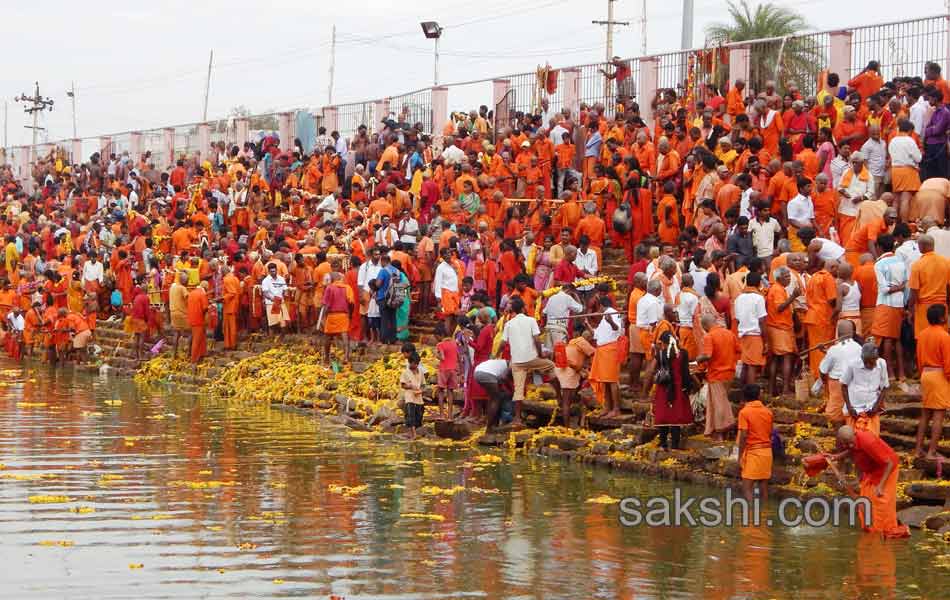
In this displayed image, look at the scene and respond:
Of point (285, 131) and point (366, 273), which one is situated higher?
point (285, 131)

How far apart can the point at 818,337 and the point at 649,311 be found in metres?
2.12

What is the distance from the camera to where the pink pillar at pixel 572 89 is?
101ft

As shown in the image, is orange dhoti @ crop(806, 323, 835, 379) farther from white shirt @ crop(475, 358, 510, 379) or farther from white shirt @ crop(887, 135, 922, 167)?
white shirt @ crop(475, 358, 510, 379)

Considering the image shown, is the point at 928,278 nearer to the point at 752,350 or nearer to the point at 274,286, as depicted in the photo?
the point at 752,350

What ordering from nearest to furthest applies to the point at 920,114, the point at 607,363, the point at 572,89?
the point at 607,363, the point at 920,114, the point at 572,89

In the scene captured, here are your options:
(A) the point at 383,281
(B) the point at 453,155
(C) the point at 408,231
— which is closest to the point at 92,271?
(B) the point at 453,155

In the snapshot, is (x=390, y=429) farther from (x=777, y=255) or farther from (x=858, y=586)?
(x=858, y=586)

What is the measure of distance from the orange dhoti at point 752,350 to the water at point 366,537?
1.82m

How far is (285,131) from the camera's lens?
44219 mm

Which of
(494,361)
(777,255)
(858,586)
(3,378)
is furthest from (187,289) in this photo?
(858,586)

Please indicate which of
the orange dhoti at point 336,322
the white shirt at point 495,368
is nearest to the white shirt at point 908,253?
the white shirt at point 495,368

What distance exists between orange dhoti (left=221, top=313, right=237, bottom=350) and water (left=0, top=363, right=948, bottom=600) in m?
8.55

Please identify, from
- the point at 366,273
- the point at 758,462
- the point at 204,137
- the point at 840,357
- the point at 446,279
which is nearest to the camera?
the point at 758,462

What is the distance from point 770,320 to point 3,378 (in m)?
17.1
